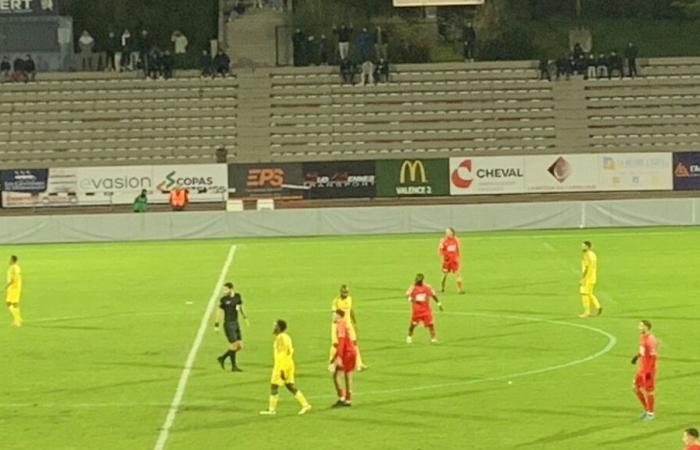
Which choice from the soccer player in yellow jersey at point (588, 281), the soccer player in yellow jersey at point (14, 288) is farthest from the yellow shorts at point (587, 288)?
the soccer player in yellow jersey at point (14, 288)

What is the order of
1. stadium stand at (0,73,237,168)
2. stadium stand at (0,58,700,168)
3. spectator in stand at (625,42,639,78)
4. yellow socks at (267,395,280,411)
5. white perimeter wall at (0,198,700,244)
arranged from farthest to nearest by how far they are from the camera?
spectator in stand at (625,42,639,78) < stadium stand at (0,58,700,168) < stadium stand at (0,73,237,168) < white perimeter wall at (0,198,700,244) < yellow socks at (267,395,280,411)

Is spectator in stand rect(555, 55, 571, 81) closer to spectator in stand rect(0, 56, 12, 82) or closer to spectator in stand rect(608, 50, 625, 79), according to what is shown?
spectator in stand rect(608, 50, 625, 79)

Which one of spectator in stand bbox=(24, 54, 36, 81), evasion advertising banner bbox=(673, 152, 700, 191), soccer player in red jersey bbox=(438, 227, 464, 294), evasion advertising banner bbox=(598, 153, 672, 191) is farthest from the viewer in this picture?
spectator in stand bbox=(24, 54, 36, 81)

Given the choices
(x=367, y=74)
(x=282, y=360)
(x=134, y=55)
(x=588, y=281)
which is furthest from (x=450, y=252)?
(x=134, y=55)

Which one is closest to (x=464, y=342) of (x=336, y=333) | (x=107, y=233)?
(x=336, y=333)

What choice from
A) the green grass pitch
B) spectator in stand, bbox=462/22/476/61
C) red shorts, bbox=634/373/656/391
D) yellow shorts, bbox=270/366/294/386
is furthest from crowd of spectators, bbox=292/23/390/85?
red shorts, bbox=634/373/656/391

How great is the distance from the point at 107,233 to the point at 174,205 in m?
4.00

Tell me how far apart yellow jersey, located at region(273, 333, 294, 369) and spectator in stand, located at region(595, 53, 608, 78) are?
51175 mm

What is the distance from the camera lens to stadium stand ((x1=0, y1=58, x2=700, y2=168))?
221 ft

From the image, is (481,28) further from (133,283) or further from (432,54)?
(133,283)

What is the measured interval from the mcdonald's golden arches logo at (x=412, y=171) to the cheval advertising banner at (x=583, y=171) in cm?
126

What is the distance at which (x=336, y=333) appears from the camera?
22312mm

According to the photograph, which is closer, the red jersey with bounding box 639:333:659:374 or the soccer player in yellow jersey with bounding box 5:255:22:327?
the red jersey with bounding box 639:333:659:374

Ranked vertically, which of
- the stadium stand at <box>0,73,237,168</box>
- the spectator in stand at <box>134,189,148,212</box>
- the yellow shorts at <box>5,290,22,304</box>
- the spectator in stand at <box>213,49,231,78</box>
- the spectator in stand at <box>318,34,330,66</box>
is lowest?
the yellow shorts at <box>5,290,22,304</box>
